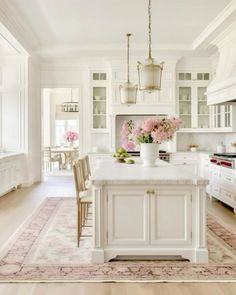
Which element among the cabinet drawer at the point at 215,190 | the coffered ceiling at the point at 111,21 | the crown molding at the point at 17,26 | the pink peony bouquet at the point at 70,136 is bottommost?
the cabinet drawer at the point at 215,190

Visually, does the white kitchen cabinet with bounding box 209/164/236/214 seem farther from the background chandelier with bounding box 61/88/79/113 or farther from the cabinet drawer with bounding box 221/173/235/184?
the background chandelier with bounding box 61/88/79/113

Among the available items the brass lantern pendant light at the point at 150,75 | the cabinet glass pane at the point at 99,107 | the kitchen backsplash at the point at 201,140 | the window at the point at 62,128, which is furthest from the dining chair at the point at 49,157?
the brass lantern pendant light at the point at 150,75

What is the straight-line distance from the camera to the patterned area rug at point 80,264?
3133 mm

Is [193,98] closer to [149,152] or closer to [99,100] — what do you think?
[99,100]

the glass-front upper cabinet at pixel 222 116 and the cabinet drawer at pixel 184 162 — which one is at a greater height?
the glass-front upper cabinet at pixel 222 116

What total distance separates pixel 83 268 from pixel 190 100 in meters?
6.12

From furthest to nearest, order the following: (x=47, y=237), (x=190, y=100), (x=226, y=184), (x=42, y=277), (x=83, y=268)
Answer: (x=190, y=100) < (x=226, y=184) < (x=47, y=237) < (x=83, y=268) < (x=42, y=277)

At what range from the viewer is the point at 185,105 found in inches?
344

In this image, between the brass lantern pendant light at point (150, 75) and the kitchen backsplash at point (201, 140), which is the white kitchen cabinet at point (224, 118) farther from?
the brass lantern pendant light at point (150, 75)

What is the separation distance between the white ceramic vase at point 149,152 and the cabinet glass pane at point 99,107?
435 cm

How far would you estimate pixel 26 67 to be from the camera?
26.5 ft

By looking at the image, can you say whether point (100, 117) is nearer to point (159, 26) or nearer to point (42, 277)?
point (159, 26)

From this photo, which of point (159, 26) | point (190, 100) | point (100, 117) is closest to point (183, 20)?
point (159, 26)

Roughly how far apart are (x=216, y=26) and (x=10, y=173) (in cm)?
466
